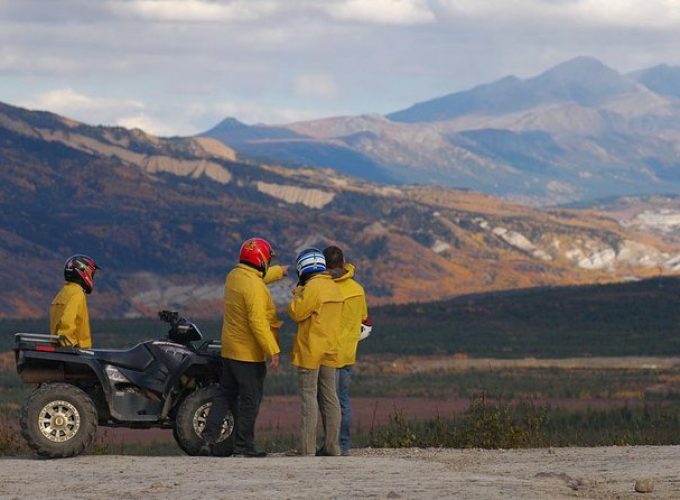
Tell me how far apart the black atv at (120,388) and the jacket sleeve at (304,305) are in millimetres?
960

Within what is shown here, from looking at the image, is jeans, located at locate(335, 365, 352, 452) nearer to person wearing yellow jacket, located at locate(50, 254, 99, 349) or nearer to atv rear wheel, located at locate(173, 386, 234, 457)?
atv rear wheel, located at locate(173, 386, 234, 457)

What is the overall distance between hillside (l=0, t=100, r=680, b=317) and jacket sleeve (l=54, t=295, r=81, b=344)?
Answer: 7655 cm

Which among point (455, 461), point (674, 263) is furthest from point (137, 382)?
point (674, 263)

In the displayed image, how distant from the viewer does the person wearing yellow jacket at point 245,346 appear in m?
14.6

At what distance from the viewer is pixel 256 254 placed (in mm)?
14859

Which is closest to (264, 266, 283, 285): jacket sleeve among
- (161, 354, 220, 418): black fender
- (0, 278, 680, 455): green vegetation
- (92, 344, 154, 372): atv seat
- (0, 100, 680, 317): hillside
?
(161, 354, 220, 418): black fender

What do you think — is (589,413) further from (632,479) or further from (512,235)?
(512,235)

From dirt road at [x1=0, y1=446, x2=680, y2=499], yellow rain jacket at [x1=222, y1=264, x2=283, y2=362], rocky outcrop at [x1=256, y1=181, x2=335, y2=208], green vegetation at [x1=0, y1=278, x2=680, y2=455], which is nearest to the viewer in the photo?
dirt road at [x1=0, y1=446, x2=680, y2=499]

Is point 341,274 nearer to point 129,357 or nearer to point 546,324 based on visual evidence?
point 129,357

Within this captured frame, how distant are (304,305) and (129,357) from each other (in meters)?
1.70

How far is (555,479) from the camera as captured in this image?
504 inches

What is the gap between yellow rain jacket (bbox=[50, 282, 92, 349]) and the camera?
15109mm

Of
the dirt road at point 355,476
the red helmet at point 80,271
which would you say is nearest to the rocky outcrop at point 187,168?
the red helmet at point 80,271

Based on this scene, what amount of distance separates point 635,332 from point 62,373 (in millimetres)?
62468
